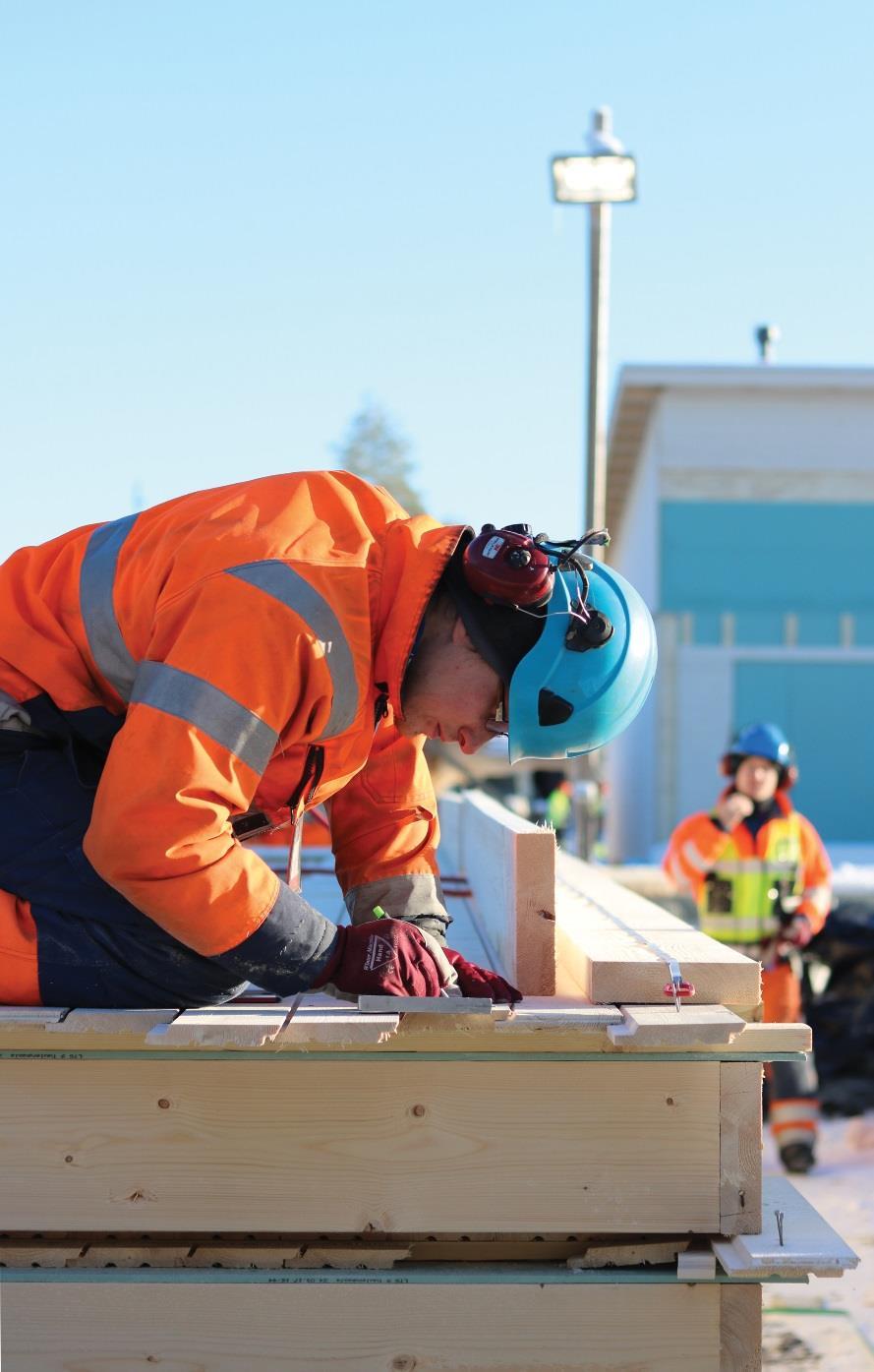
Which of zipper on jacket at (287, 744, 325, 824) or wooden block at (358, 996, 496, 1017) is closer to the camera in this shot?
wooden block at (358, 996, 496, 1017)

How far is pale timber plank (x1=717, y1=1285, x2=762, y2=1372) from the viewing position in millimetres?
2797

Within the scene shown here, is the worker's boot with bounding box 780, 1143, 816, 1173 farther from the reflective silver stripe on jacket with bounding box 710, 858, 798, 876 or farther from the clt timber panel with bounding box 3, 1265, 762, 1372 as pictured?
the clt timber panel with bounding box 3, 1265, 762, 1372

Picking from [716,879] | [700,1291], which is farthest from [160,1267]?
[716,879]

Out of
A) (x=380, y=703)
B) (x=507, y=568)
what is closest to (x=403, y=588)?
(x=507, y=568)

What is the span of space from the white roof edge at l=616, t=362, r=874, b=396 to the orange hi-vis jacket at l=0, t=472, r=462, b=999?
53.4 feet

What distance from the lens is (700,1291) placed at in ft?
9.18

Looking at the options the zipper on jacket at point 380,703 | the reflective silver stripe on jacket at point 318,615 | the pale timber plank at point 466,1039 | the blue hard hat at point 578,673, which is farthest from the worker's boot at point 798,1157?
the reflective silver stripe on jacket at point 318,615

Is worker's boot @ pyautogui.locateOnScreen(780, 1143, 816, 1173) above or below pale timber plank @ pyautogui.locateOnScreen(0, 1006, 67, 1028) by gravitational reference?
below

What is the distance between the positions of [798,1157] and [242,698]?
5822mm

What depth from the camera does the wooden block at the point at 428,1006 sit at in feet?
8.81

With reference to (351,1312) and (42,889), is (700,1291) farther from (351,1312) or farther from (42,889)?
(42,889)

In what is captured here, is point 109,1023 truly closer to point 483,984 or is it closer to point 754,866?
point 483,984

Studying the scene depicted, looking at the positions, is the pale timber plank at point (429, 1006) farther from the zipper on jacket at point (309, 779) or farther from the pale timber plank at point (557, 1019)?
the zipper on jacket at point (309, 779)

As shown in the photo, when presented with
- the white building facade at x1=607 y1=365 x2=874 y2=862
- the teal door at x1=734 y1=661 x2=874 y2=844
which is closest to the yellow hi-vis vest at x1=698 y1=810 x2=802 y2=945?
the white building facade at x1=607 y1=365 x2=874 y2=862
